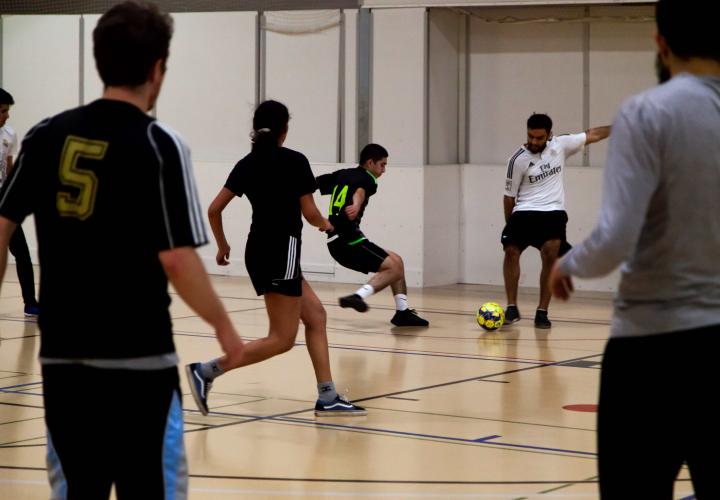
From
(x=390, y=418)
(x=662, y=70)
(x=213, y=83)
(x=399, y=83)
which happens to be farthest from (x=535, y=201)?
(x=662, y=70)

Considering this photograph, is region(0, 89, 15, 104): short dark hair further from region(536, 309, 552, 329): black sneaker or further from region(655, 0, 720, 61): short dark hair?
region(655, 0, 720, 61): short dark hair

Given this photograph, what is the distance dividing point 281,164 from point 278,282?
679 millimetres

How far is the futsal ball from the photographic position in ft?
39.3

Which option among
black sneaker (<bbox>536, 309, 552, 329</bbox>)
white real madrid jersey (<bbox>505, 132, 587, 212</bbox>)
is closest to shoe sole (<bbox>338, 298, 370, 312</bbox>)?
black sneaker (<bbox>536, 309, 552, 329</bbox>)

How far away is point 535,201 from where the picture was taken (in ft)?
41.3

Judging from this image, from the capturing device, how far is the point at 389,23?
1616 centimetres

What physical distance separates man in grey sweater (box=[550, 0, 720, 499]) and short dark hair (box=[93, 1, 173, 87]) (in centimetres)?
117

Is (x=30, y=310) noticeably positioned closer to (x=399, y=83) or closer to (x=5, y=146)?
(x=5, y=146)

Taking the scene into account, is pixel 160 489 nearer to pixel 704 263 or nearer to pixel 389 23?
pixel 704 263

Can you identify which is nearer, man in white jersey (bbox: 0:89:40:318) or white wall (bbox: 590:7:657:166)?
man in white jersey (bbox: 0:89:40:318)

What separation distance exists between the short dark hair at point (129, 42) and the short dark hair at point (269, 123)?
405 cm

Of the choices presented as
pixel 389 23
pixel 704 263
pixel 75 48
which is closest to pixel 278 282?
pixel 704 263

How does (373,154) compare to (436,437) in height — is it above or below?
above

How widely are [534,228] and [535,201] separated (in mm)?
258
